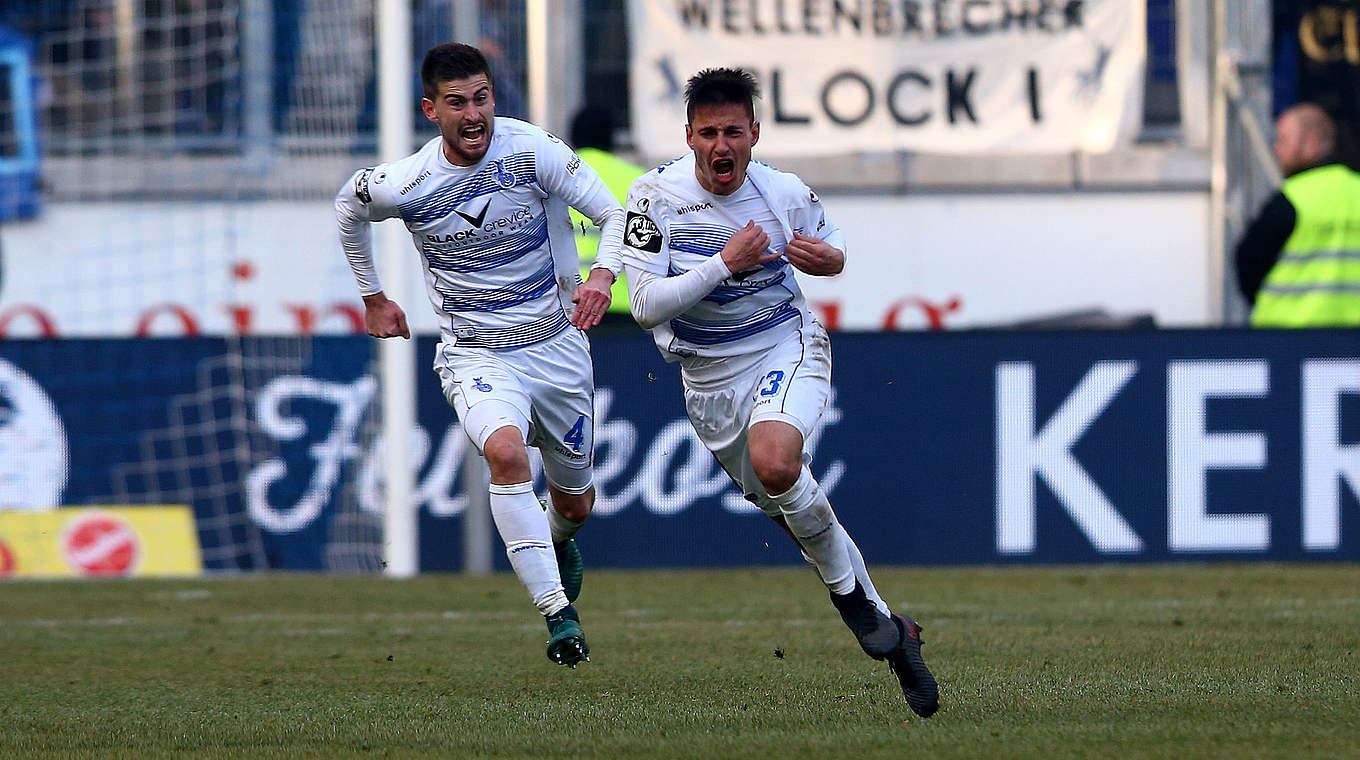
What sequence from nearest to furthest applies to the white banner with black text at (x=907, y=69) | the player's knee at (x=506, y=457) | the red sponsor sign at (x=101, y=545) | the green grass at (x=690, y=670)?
the green grass at (x=690, y=670) < the player's knee at (x=506, y=457) < the red sponsor sign at (x=101, y=545) < the white banner with black text at (x=907, y=69)

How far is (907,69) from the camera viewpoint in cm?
1346

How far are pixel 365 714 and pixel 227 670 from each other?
1.31 metres

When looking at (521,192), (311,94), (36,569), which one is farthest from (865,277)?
(521,192)

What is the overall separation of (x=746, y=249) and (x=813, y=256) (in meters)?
0.19

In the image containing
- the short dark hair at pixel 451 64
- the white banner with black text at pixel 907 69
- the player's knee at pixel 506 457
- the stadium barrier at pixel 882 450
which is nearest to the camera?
the player's knee at pixel 506 457

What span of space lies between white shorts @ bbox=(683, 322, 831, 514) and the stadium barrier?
4025mm

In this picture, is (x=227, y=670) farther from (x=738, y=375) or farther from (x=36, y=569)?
(x=36, y=569)

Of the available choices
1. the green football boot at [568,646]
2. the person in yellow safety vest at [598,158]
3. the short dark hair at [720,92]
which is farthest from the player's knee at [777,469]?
the person in yellow safety vest at [598,158]

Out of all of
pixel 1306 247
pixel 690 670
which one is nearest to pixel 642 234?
pixel 690 670

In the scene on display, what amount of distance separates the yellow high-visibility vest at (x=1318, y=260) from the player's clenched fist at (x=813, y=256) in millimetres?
6461

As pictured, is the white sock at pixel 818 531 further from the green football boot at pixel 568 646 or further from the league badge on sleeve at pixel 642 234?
the league badge on sleeve at pixel 642 234

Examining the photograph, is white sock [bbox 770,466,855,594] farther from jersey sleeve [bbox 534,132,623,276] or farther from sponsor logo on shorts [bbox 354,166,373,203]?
sponsor logo on shorts [bbox 354,166,373,203]

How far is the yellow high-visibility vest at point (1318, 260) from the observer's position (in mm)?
11328

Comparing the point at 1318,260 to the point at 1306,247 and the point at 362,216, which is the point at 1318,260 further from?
the point at 362,216
